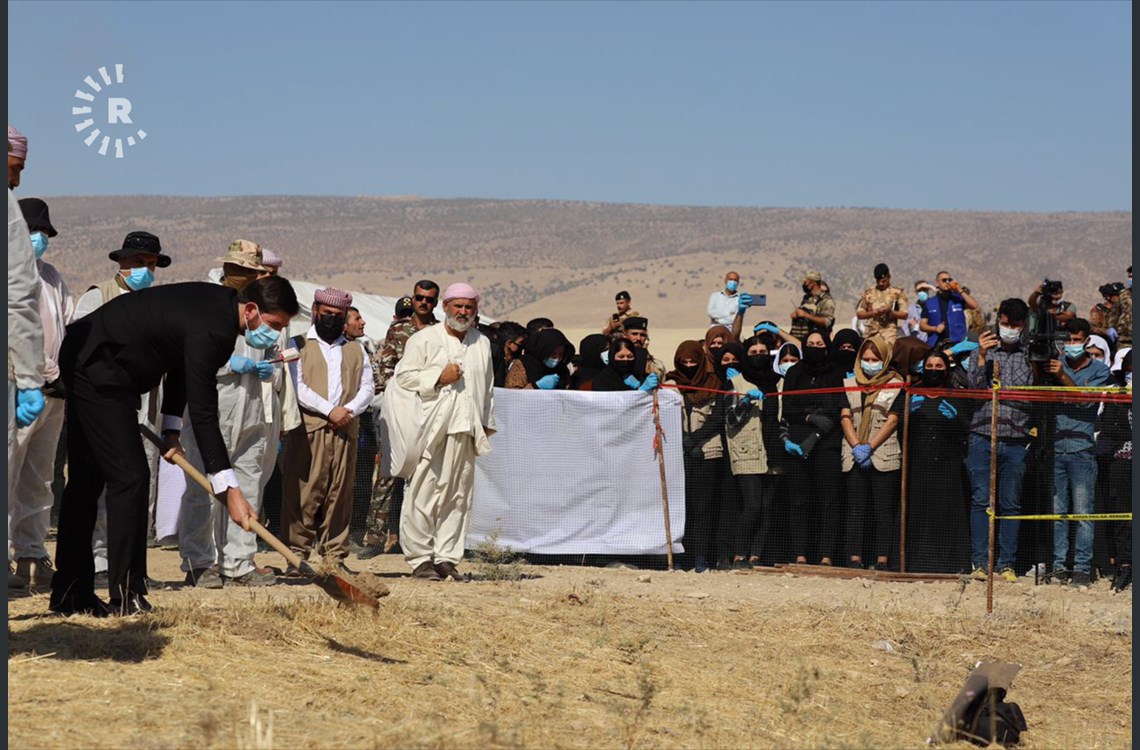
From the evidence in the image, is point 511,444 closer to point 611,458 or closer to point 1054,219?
point 611,458

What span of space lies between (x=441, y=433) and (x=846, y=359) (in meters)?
3.69

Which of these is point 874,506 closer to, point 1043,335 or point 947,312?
point 1043,335

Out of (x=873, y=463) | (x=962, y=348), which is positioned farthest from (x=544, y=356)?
(x=962, y=348)

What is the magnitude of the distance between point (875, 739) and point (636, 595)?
152 inches

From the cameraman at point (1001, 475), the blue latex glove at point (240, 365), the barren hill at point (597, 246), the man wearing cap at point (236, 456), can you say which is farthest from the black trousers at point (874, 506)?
the barren hill at point (597, 246)

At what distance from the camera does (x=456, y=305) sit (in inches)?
452

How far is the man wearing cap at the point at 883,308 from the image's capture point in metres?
17.7

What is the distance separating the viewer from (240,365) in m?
10.4

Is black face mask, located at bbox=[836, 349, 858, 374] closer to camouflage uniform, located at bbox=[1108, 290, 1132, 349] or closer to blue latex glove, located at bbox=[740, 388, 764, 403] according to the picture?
blue latex glove, located at bbox=[740, 388, 764, 403]

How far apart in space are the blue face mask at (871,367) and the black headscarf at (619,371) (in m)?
1.85

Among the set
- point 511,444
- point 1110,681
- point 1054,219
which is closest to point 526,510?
point 511,444

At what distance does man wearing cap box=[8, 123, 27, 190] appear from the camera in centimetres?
827

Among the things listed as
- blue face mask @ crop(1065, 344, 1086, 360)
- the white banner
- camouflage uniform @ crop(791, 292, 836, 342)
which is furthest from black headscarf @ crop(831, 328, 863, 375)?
camouflage uniform @ crop(791, 292, 836, 342)

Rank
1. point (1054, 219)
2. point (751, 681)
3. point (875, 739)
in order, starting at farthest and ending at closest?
1. point (1054, 219)
2. point (751, 681)
3. point (875, 739)
